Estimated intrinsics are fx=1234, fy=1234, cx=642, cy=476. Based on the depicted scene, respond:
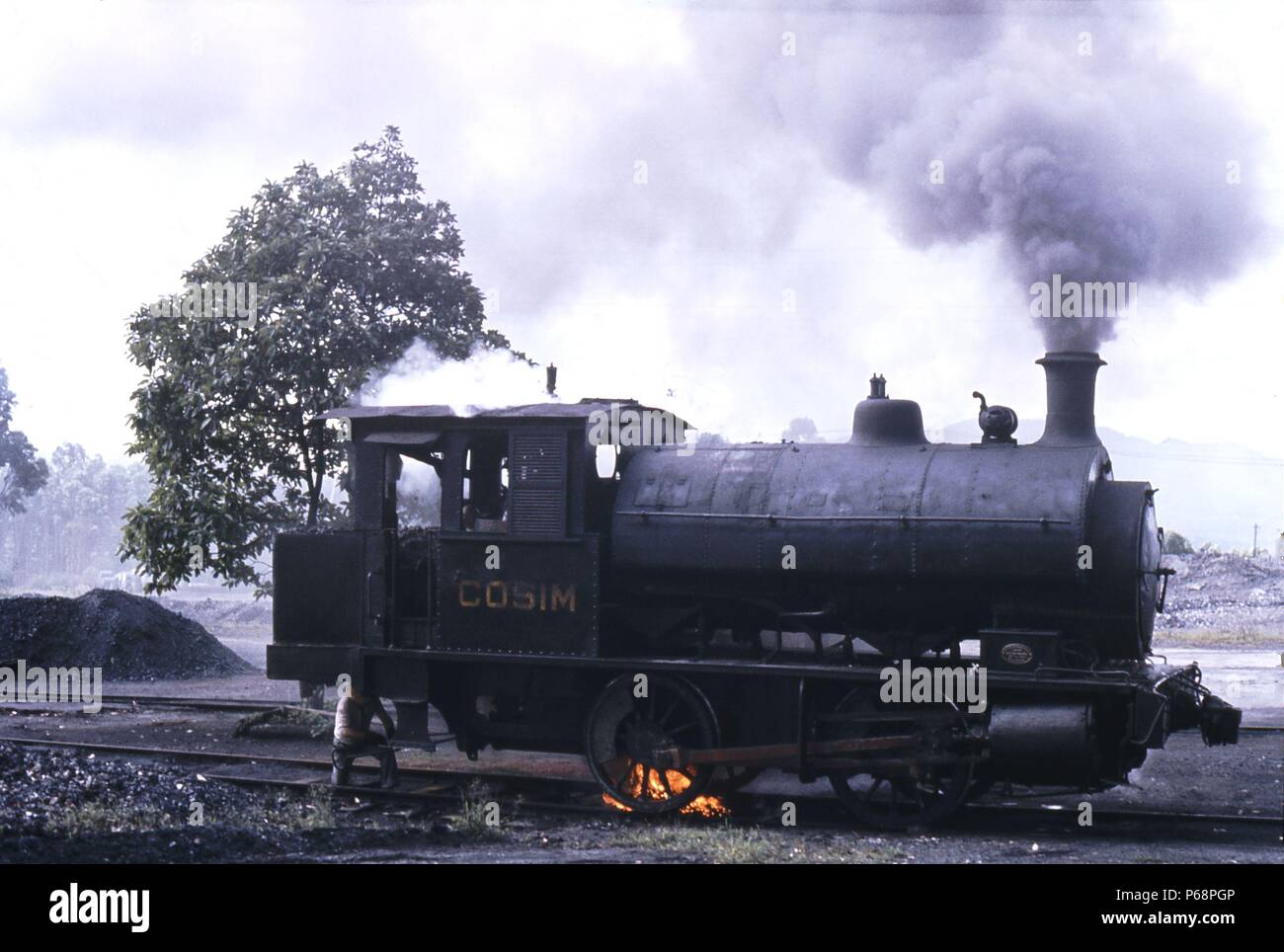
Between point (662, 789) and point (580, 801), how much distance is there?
0.93m

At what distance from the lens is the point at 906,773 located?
32.1 ft

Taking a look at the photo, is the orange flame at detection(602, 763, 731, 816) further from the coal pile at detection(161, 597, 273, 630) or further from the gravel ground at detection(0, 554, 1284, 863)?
the coal pile at detection(161, 597, 273, 630)

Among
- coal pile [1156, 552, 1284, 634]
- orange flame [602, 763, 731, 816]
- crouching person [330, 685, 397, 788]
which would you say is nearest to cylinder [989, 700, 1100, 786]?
orange flame [602, 763, 731, 816]

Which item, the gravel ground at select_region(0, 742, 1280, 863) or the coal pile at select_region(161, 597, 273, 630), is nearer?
the gravel ground at select_region(0, 742, 1280, 863)

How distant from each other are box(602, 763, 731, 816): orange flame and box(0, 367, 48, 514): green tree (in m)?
43.9

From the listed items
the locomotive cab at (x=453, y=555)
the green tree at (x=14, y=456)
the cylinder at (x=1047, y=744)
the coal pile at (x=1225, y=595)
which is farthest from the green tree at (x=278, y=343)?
the green tree at (x=14, y=456)

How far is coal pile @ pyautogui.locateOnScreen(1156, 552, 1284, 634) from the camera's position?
29.6 m

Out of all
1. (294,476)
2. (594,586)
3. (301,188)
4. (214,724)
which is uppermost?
(301,188)

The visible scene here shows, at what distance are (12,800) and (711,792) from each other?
5.43 meters

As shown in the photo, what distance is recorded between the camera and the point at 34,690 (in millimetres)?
→ 18875

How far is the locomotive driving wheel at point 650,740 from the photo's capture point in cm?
1033
